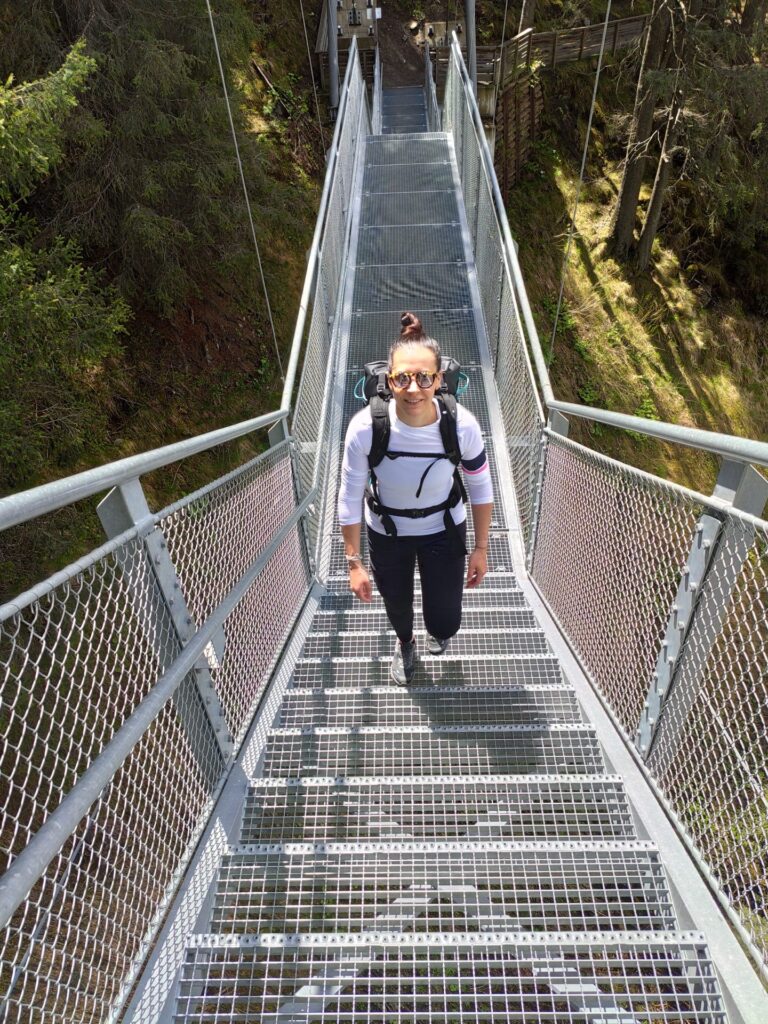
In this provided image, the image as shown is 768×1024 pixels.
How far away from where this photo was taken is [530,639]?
116 inches

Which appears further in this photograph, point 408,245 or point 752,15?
point 752,15

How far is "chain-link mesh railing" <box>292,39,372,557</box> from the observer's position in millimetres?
3736

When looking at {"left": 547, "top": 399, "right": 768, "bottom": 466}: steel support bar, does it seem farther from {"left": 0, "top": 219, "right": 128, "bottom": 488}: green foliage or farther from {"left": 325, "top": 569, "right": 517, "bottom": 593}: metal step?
{"left": 0, "top": 219, "right": 128, "bottom": 488}: green foliage

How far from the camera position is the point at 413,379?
1.85 meters

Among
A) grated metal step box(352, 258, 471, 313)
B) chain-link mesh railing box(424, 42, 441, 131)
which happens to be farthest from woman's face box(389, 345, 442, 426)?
chain-link mesh railing box(424, 42, 441, 131)

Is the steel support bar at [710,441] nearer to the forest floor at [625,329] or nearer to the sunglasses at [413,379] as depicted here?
the sunglasses at [413,379]

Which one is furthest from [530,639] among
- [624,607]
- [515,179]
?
[515,179]

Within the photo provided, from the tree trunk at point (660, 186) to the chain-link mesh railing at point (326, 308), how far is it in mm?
4710

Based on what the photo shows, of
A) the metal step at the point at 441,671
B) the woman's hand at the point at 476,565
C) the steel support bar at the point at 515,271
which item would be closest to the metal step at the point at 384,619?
the metal step at the point at 441,671

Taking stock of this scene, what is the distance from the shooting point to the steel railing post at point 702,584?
4.30 ft

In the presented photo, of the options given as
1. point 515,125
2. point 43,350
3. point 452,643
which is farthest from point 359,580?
point 515,125

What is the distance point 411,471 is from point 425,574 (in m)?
0.48

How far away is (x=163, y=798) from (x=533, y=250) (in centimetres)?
1203

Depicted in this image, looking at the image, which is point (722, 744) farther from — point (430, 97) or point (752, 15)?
A: point (430, 97)
